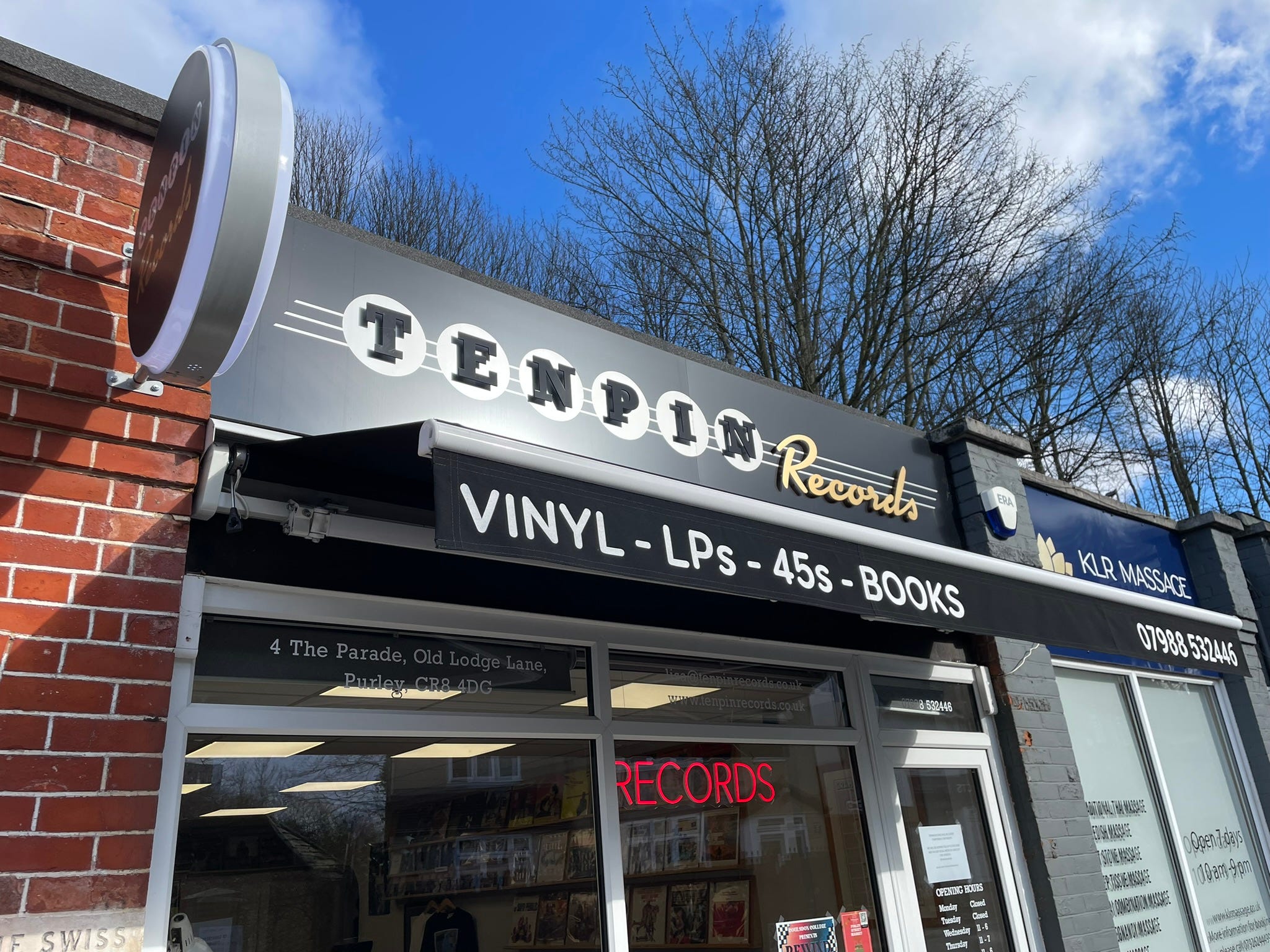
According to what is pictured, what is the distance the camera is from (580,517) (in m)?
2.82

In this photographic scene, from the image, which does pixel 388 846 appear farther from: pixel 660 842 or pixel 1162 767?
pixel 1162 767

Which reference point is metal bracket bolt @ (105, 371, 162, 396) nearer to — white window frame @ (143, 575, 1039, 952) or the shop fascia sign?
the shop fascia sign

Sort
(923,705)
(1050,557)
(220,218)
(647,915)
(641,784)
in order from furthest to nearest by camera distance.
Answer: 1. (1050,557)
2. (923,705)
3. (641,784)
4. (647,915)
5. (220,218)

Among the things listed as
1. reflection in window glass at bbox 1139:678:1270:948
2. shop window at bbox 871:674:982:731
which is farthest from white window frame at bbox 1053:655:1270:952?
shop window at bbox 871:674:982:731

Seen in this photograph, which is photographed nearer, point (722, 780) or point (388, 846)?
point (388, 846)

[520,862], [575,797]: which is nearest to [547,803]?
[575,797]

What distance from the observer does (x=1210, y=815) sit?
6.90 m

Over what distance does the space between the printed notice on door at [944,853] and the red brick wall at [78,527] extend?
12.9 feet

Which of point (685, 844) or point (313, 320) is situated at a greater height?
point (313, 320)

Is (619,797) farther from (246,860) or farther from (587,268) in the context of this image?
(587,268)

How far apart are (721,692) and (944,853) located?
68.6 inches

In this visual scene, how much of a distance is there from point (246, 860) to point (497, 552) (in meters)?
1.42

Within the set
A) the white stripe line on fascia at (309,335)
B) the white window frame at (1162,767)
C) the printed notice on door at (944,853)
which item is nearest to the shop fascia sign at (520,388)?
the white stripe line on fascia at (309,335)

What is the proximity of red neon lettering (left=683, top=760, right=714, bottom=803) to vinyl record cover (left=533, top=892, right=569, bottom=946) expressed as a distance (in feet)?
2.52
